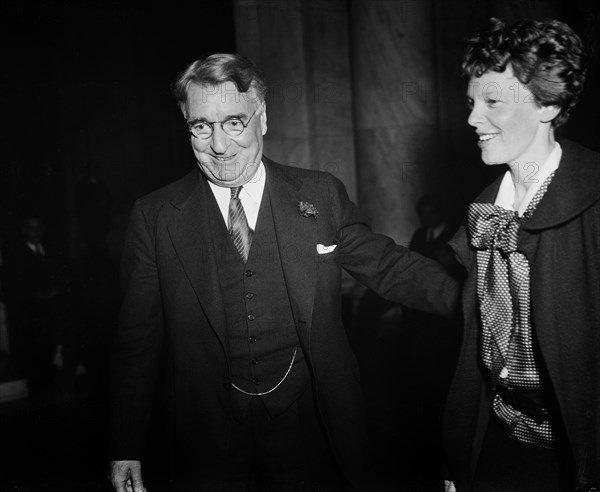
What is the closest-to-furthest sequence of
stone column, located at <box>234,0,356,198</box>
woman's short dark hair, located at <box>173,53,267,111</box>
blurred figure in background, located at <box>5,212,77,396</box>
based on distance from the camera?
1. woman's short dark hair, located at <box>173,53,267,111</box>
2. stone column, located at <box>234,0,356,198</box>
3. blurred figure in background, located at <box>5,212,77,396</box>

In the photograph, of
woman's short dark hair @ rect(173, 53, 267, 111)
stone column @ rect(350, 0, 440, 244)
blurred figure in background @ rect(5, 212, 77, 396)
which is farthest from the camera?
blurred figure in background @ rect(5, 212, 77, 396)

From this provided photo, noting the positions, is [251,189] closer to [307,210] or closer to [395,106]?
[307,210]

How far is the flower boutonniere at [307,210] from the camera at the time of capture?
2795 millimetres

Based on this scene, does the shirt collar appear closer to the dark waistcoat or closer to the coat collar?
the dark waistcoat

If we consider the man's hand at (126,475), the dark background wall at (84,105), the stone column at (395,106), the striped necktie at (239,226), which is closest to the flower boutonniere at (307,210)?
the striped necktie at (239,226)

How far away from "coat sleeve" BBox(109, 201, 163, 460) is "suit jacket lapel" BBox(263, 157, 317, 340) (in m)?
0.58

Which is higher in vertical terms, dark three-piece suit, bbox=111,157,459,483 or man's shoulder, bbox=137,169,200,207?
man's shoulder, bbox=137,169,200,207

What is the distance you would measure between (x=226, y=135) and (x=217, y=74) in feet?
0.82

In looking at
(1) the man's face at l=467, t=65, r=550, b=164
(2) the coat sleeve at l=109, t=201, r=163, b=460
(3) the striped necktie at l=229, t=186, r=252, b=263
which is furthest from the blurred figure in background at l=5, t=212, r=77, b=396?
(1) the man's face at l=467, t=65, r=550, b=164

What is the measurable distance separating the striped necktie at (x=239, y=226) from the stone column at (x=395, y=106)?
3.42 m

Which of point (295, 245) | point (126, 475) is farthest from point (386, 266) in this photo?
point (126, 475)

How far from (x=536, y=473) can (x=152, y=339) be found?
1673mm

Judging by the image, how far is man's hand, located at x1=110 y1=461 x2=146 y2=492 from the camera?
2.77 m

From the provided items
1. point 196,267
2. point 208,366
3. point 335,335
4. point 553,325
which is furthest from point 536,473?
point 196,267
